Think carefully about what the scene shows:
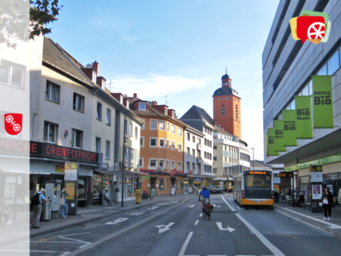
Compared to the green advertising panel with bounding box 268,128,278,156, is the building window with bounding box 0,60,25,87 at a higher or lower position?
higher

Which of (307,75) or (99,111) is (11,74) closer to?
(99,111)

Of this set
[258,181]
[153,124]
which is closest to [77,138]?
[258,181]

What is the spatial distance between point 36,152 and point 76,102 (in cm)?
776

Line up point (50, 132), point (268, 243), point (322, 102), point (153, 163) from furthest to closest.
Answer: point (153, 163) → point (50, 132) → point (322, 102) → point (268, 243)

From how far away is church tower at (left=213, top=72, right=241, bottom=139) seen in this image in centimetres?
11275

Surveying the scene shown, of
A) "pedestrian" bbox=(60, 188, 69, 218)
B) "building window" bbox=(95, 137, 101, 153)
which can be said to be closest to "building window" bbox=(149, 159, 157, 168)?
"building window" bbox=(95, 137, 101, 153)

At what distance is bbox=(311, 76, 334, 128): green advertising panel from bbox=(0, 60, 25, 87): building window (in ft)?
53.7

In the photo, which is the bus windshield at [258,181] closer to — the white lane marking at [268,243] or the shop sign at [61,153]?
the shop sign at [61,153]

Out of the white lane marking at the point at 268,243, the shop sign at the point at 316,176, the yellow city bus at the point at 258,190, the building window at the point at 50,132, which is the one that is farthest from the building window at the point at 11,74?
the shop sign at the point at 316,176

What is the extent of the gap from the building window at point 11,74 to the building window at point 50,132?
374 centimetres

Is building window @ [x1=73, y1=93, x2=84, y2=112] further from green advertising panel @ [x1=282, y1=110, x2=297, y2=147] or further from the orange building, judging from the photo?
the orange building

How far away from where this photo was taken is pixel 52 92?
973 inches

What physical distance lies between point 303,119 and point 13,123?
678 inches

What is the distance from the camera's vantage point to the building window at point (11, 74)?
20156 mm
